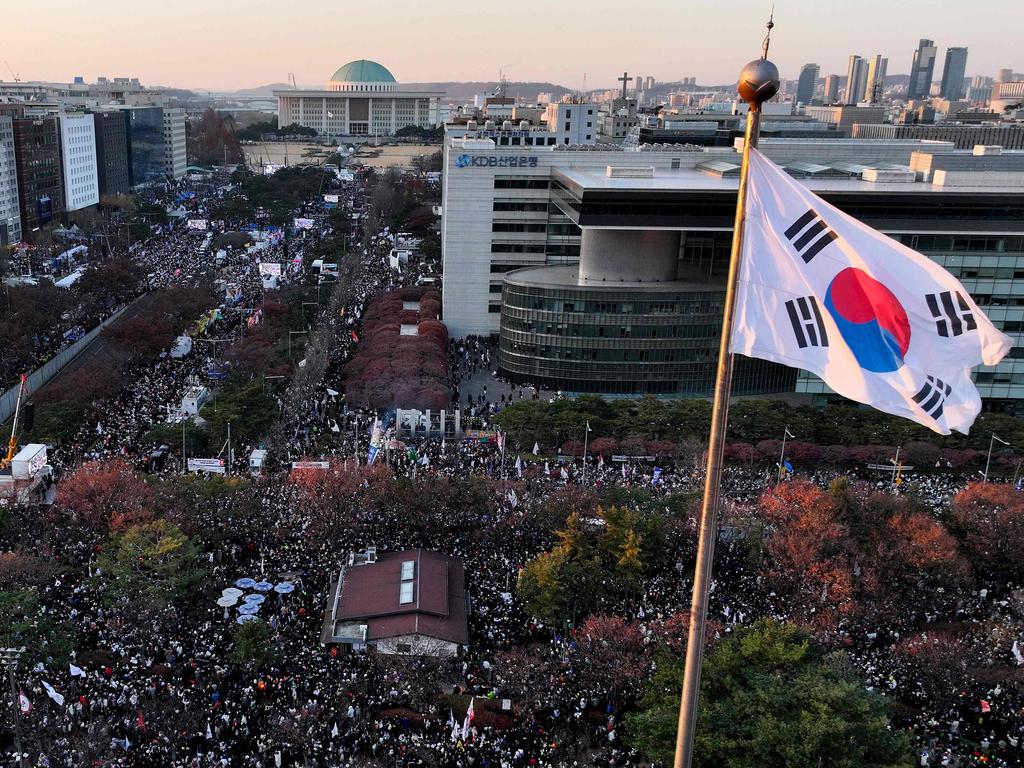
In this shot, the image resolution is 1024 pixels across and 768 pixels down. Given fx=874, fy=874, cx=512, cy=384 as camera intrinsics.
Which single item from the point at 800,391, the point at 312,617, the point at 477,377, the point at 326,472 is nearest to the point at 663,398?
the point at 800,391

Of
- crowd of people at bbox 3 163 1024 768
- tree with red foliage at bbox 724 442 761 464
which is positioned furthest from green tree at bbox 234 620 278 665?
tree with red foliage at bbox 724 442 761 464

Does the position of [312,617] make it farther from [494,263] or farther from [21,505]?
[494,263]

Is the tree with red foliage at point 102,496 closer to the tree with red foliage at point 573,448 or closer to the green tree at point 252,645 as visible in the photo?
the green tree at point 252,645

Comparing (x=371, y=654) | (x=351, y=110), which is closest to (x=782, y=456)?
(x=371, y=654)

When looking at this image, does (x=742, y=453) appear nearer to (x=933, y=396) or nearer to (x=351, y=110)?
(x=933, y=396)

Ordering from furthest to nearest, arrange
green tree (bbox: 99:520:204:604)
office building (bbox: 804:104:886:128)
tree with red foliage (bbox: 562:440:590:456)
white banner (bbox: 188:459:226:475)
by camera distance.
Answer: office building (bbox: 804:104:886:128) → tree with red foliage (bbox: 562:440:590:456) → white banner (bbox: 188:459:226:475) → green tree (bbox: 99:520:204:604)

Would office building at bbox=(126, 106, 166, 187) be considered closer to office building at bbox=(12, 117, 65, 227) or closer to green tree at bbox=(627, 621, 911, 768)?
office building at bbox=(12, 117, 65, 227)
